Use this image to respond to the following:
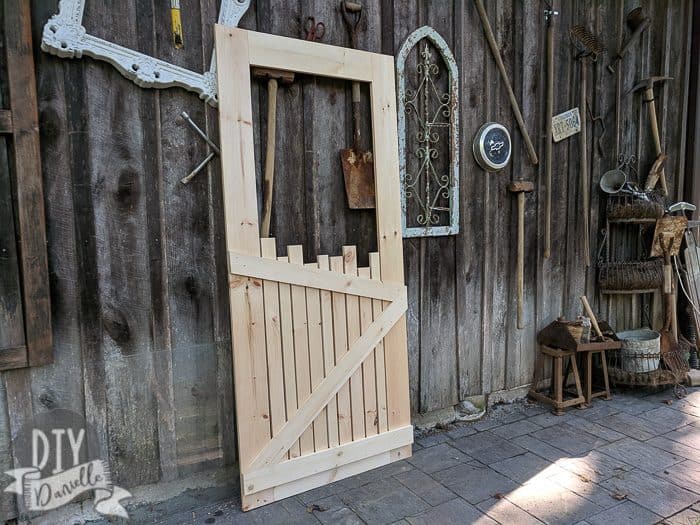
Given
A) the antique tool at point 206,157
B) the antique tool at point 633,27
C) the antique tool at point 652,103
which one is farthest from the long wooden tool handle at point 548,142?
the antique tool at point 206,157

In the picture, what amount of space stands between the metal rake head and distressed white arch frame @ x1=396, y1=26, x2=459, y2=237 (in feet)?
3.21

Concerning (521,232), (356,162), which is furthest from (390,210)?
(521,232)

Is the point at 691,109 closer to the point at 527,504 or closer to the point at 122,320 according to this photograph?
the point at 527,504

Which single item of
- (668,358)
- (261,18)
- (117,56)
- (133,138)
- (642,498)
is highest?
(261,18)

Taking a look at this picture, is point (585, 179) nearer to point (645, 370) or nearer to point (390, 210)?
point (645, 370)

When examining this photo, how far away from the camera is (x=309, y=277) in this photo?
205 centimetres

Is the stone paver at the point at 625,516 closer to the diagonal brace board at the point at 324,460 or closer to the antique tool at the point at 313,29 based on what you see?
the diagonal brace board at the point at 324,460

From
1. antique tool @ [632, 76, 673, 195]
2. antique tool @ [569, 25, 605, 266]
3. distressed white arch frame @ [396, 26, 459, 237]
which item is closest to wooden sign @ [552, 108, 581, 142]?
antique tool @ [569, 25, 605, 266]

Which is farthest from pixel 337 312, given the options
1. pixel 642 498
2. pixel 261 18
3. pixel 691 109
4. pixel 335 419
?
pixel 691 109

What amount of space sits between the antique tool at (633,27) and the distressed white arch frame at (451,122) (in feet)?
4.46

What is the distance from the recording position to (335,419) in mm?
2139

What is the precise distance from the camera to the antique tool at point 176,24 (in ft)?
5.98

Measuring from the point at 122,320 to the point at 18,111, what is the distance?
80 centimetres

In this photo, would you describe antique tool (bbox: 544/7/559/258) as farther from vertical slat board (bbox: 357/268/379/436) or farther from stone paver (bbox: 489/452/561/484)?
vertical slat board (bbox: 357/268/379/436)
